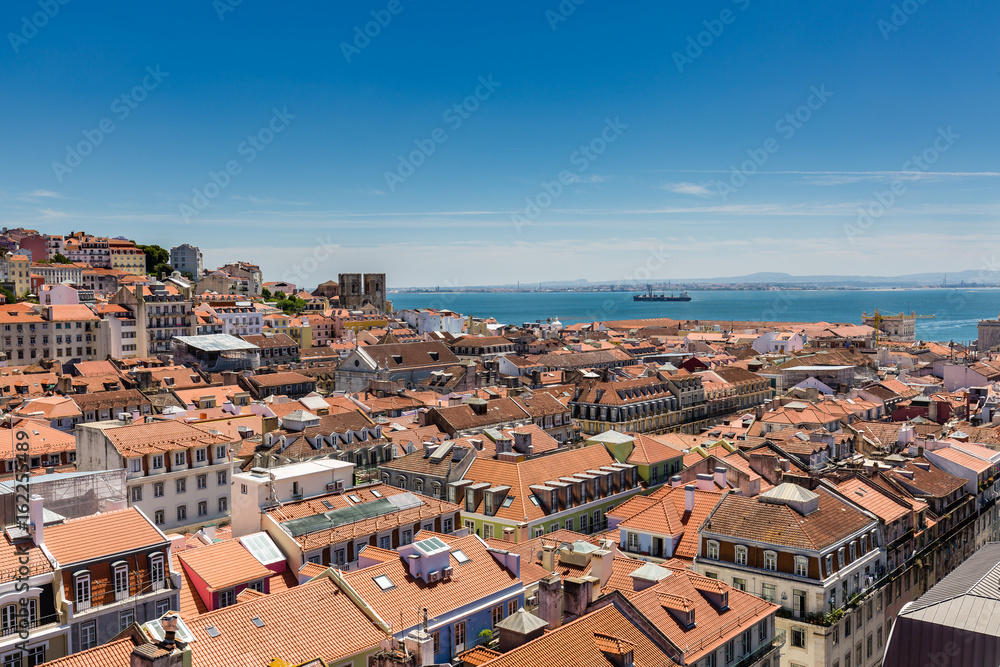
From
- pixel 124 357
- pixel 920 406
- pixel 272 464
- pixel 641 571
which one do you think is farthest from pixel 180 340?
pixel 641 571

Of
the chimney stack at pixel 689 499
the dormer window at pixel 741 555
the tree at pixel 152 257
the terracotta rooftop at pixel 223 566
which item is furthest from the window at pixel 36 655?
the tree at pixel 152 257

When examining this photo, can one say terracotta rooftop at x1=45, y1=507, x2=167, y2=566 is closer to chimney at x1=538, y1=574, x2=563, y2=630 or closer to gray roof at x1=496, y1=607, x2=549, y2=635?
gray roof at x1=496, y1=607, x2=549, y2=635

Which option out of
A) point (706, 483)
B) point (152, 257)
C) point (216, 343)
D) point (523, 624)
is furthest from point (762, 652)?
point (152, 257)

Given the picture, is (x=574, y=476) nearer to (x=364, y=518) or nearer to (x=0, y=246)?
(x=364, y=518)

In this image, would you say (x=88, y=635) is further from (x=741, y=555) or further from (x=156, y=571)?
(x=741, y=555)

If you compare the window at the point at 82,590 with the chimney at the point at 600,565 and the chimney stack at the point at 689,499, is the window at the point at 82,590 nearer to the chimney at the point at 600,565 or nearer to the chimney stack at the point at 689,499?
the chimney at the point at 600,565
